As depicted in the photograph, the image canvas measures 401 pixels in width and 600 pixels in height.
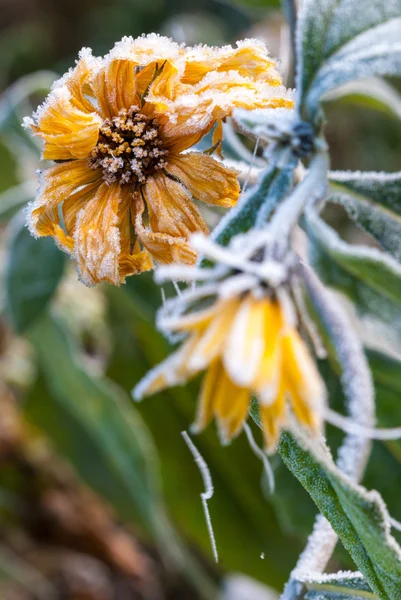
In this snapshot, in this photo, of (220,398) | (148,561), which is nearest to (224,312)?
(220,398)

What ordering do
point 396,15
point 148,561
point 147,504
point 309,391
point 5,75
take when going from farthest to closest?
point 5,75, point 148,561, point 147,504, point 396,15, point 309,391

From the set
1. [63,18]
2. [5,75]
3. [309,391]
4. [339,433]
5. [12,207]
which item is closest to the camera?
[309,391]

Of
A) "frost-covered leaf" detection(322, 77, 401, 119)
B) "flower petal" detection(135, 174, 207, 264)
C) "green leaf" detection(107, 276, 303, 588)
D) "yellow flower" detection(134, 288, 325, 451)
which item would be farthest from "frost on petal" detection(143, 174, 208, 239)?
"green leaf" detection(107, 276, 303, 588)

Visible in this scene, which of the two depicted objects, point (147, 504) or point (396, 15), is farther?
point (147, 504)

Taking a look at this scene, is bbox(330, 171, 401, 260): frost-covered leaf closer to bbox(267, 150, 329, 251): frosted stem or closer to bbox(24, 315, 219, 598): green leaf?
bbox(267, 150, 329, 251): frosted stem

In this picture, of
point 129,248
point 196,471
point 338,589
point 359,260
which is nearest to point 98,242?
point 129,248

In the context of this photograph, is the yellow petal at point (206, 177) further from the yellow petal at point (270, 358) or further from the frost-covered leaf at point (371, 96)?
the frost-covered leaf at point (371, 96)

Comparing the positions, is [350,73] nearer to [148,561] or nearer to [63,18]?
[148,561]
